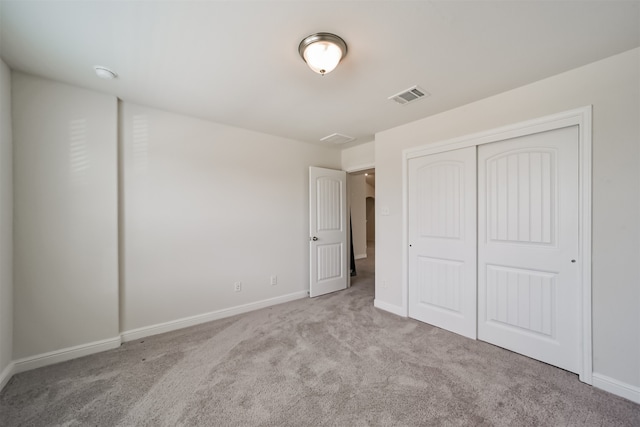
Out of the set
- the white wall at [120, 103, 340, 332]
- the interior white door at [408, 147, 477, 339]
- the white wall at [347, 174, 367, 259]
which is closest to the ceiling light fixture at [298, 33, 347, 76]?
the interior white door at [408, 147, 477, 339]

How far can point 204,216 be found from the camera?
303 centimetres

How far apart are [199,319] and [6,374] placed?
4.75ft

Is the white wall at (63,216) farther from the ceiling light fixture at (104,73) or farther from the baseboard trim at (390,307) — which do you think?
the baseboard trim at (390,307)

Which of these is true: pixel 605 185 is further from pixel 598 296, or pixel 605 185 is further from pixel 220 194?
pixel 220 194

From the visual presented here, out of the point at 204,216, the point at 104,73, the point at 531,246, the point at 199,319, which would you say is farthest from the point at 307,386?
the point at 104,73

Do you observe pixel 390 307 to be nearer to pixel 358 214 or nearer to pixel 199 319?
pixel 199 319

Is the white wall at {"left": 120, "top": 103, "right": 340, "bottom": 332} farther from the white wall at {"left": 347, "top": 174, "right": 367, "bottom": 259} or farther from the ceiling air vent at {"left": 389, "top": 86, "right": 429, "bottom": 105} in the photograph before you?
the white wall at {"left": 347, "top": 174, "right": 367, "bottom": 259}

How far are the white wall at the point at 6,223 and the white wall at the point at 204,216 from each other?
0.74m

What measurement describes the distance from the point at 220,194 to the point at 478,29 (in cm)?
295

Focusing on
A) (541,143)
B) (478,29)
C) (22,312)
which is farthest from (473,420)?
(22,312)

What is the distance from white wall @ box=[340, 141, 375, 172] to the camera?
3.96m

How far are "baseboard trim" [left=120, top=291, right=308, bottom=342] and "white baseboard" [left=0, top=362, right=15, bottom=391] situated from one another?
700 millimetres

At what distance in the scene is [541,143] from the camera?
2178 millimetres

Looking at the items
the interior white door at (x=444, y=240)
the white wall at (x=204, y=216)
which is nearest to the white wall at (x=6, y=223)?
the white wall at (x=204, y=216)
